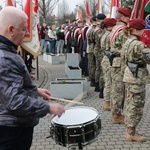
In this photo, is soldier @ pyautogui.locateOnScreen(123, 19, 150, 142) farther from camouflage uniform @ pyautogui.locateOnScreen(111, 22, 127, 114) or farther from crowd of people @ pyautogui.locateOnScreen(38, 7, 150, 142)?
camouflage uniform @ pyautogui.locateOnScreen(111, 22, 127, 114)

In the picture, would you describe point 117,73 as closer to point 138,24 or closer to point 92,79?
point 138,24

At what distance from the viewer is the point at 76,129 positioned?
3.11 m

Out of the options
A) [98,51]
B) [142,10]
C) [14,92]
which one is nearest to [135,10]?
[142,10]

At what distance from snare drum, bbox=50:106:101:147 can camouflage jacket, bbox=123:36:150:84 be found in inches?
65.7

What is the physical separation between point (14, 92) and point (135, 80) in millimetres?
2833

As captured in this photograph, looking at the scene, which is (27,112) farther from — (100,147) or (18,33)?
(100,147)

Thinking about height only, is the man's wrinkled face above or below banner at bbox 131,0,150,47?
above

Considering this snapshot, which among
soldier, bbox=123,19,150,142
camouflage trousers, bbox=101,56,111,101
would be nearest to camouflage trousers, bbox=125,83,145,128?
soldier, bbox=123,19,150,142

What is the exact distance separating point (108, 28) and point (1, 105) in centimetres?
491

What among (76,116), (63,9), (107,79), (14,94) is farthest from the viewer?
(63,9)

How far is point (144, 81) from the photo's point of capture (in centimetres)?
493

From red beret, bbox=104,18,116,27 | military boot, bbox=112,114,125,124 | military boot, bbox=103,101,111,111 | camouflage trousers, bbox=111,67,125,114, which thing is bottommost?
military boot, bbox=103,101,111,111

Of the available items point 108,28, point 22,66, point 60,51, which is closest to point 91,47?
point 108,28

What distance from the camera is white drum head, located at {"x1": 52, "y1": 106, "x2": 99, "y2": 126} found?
3.23 meters
